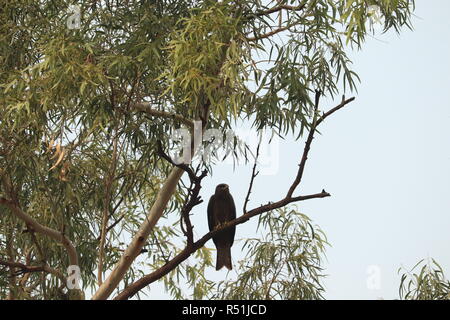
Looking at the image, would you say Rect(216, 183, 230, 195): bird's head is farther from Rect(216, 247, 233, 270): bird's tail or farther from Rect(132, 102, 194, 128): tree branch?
Rect(132, 102, 194, 128): tree branch

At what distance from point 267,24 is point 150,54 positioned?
755 millimetres

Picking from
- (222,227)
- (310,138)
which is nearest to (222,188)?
A: (222,227)

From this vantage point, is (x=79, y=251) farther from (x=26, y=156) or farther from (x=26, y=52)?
(x=26, y=52)

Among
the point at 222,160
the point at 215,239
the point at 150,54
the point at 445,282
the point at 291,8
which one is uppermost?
the point at 291,8

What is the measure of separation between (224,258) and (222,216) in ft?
0.99

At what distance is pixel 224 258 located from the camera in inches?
219

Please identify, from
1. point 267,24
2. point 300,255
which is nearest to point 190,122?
point 267,24

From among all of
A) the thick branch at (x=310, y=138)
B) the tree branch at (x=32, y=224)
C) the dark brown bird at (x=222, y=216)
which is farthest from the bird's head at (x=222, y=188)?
the thick branch at (x=310, y=138)

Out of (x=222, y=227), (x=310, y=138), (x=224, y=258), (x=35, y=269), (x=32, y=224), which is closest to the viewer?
(x=310, y=138)

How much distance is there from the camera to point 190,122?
17.3 feet

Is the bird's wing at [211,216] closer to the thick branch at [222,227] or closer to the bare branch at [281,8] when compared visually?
the thick branch at [222,227]

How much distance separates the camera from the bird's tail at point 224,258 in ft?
18.2

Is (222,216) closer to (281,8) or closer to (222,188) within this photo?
(222,188)
